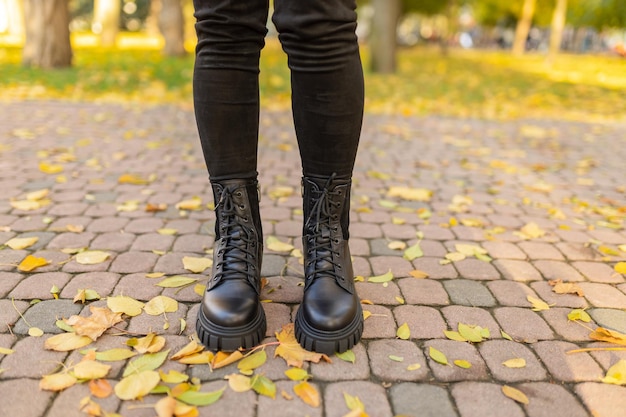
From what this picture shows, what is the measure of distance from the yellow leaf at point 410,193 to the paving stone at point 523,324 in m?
1.38

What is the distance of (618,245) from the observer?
2541 mm

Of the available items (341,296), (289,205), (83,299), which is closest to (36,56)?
(289,205)

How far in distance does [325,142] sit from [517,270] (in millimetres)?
1119

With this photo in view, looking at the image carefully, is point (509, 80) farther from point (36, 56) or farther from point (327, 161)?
point (327, 161)

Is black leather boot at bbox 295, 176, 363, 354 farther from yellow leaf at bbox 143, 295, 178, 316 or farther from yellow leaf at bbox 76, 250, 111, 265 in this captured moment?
yellow leaf at bbox 76, 250, 111, 265

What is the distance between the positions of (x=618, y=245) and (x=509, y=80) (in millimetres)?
9867

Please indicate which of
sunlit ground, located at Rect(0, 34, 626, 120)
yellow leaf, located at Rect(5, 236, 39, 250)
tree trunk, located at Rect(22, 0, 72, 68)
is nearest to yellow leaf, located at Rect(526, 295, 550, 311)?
yellow leaf, located at Rect(5, 236, 39, 250)

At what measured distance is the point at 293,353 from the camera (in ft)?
5.06

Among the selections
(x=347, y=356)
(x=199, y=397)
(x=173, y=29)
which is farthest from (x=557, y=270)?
(x=173, y=29)

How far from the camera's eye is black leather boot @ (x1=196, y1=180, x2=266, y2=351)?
1531 mm

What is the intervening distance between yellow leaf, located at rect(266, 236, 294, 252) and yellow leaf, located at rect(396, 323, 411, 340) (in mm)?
740

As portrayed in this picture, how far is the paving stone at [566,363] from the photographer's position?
59.4 inches

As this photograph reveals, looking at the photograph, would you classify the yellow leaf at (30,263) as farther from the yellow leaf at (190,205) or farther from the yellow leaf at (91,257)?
the yellow leaf at (190,205)

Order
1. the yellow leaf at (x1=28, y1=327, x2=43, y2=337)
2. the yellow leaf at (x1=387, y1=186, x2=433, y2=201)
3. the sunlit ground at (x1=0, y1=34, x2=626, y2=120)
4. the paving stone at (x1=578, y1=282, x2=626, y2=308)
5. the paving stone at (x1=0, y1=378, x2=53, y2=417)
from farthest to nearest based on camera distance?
the sunlit ground at (x1=0, y1=34, x2=626, y2=120)
the yellow leaf at (x1=387, y1=186, x2=433, y2=201)
the paving stone at (x1=578, y1=282, x2=626, y2=308)
the yellow leaf at (x1=28, y1=327, x2=43, y2=337)
the paving stone at (x1=0, y1=378, x2=53, y2=417)
